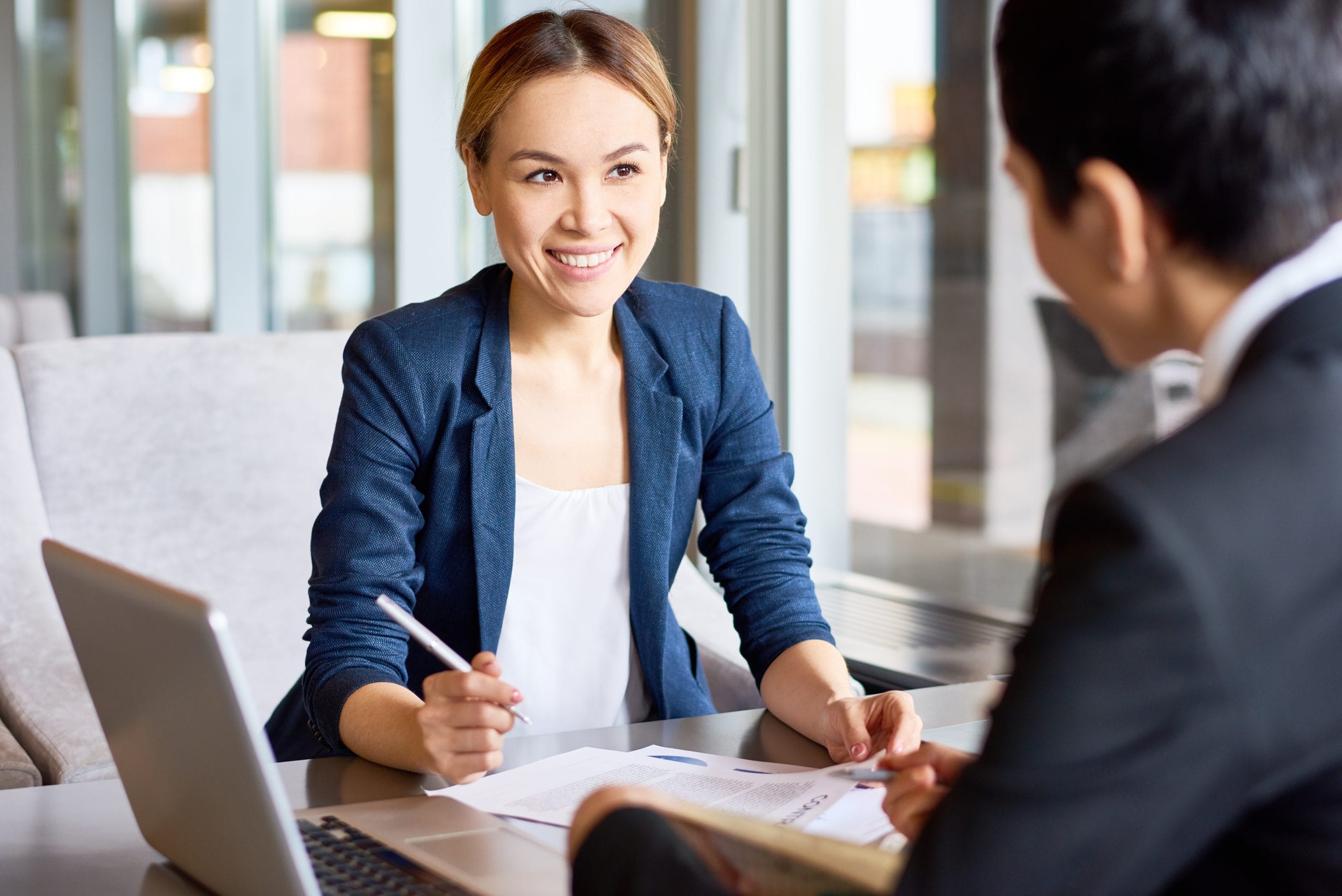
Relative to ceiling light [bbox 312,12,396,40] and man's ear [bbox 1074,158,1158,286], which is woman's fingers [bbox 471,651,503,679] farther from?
ceiling light [bbox 312,12,396,40]

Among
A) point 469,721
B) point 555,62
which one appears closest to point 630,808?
point 469,721

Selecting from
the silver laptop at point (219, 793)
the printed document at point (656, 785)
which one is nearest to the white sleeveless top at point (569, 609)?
the printed document at point (656, 785)

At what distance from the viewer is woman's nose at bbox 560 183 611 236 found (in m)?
1.41

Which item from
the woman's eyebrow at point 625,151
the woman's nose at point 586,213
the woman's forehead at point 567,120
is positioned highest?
the woman's forehead at point 567,120

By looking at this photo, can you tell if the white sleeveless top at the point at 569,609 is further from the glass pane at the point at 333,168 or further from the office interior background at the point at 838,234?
the glass pane at the point at 333,168

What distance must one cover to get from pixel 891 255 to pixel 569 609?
1.58 meters

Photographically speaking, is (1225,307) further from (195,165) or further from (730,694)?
(195,165)

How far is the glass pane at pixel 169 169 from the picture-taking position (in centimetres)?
568

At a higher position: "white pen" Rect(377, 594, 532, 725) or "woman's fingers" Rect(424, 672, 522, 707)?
"white pen" Rect(377, 594, 532, 725)

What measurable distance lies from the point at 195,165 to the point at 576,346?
4.81m

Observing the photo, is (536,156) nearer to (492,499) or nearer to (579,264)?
(579,264)

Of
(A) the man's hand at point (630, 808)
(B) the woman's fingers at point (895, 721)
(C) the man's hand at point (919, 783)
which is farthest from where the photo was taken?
(B) the woman's fingers at point (895, 721)

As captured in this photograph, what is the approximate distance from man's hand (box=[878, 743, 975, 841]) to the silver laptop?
0.22 meters

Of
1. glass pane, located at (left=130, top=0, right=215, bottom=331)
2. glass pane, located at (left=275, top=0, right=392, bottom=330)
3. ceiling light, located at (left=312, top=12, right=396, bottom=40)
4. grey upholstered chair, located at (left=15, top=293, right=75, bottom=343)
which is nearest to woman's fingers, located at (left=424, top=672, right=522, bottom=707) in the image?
glass pane, located at (left=275, top=0, right=392, bottom=330)
